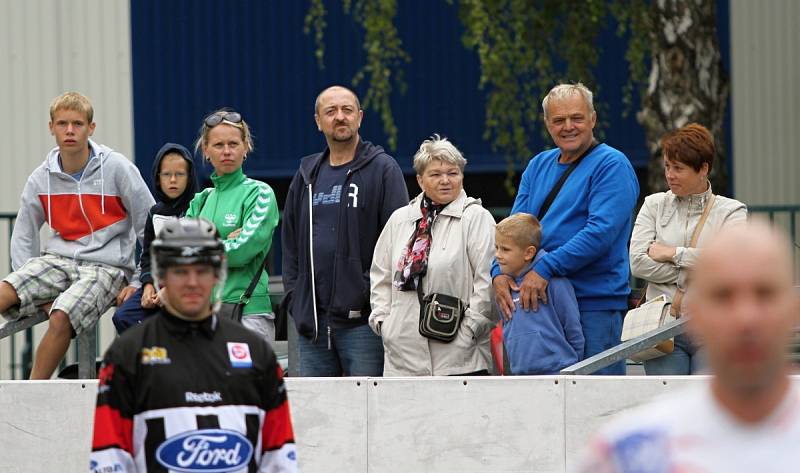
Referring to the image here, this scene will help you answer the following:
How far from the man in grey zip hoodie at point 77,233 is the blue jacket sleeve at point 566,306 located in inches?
94.7

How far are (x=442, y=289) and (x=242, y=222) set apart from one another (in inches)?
44.8

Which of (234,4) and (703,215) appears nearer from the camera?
(703,215)

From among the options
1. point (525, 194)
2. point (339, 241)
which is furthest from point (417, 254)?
point (525, 194)

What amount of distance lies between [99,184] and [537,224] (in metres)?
2.50

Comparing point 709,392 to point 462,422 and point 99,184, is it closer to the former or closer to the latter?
point 462,422

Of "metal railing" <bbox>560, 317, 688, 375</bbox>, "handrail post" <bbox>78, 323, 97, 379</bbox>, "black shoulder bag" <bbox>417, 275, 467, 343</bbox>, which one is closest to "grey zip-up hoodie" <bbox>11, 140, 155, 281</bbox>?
"handrail post" <bbox>78, 323, 97, 379</bbox>

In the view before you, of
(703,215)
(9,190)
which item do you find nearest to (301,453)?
(703,215)

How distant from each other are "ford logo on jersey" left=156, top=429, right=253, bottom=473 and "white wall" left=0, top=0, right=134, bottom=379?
1005 centimetres

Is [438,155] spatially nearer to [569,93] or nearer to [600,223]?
[569,93]

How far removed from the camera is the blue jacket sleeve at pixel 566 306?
612 centimetres

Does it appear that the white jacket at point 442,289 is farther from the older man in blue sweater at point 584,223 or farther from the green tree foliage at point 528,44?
the green tree foliage at point 528,44

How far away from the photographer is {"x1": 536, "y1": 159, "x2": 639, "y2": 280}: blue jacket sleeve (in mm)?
6082

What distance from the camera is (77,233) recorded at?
7250 millimetres

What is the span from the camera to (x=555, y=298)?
20.1 ft
